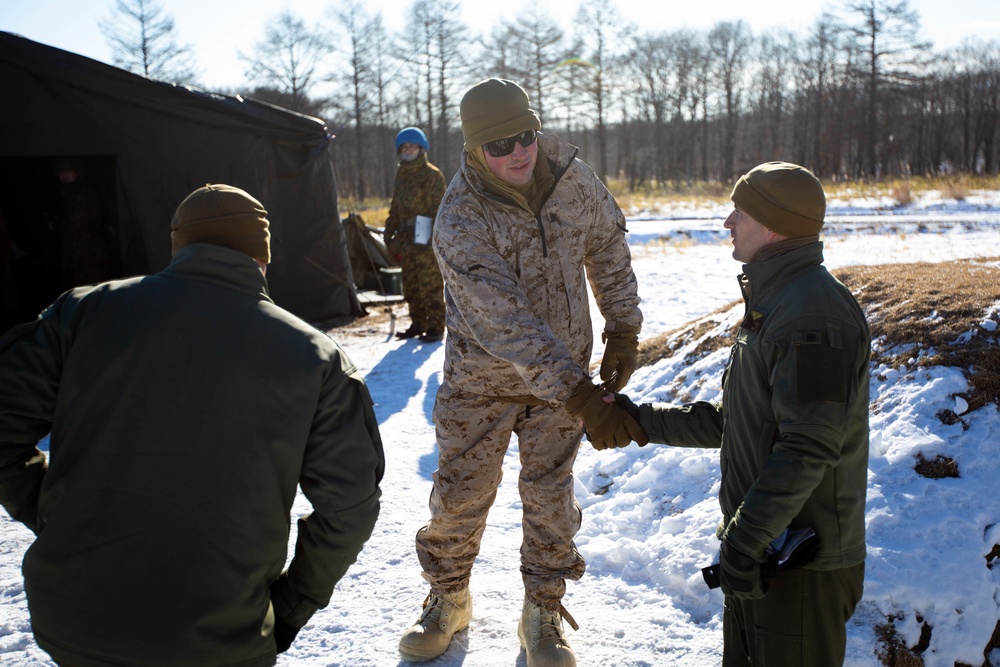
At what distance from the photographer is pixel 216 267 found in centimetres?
169

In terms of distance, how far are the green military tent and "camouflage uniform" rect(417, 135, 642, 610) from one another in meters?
6.40

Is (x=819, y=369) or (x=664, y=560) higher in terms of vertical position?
(x=819, y=369)

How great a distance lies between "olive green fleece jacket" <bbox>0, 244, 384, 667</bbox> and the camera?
1549mm

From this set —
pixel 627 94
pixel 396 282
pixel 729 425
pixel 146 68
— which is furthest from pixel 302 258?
pixel 627 94

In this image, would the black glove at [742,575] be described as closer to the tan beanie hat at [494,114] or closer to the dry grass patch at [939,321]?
the tan beanie hat at [494,114]

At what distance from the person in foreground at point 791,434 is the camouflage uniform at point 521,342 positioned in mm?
687

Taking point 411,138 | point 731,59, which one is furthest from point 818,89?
point 411,138

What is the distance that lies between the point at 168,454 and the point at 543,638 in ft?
5.66

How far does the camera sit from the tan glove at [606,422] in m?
2.45

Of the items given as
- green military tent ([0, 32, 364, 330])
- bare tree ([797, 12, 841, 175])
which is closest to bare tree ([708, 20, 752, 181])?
bare tree ([797, 12, 841, 175])

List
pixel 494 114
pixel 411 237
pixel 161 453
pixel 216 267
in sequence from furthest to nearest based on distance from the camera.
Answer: pixel 411 237 → pixel 494 114 → pixel 216 267 → pixel 161 453

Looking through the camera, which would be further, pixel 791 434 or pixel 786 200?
pixel 786 200

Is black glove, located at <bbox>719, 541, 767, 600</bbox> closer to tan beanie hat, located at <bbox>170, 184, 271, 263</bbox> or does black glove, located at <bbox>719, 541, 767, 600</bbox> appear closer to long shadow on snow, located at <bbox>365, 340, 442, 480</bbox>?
tan beanie hat, located at <bbox>170, 184, 271, 263</bbox>

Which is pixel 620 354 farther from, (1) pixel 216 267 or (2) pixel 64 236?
(2) pixel 64 236
